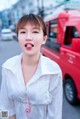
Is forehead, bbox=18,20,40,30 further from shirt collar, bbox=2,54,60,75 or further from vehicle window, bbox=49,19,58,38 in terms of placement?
vehicle window, bbox=49,19,58,38

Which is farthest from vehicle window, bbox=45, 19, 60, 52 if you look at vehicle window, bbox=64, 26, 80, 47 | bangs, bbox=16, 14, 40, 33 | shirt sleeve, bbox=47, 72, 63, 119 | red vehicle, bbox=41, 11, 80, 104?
bangs, bbox=16, 14, 40, 33

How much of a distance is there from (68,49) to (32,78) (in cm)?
238

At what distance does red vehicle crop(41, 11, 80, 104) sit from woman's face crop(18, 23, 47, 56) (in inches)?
80.5

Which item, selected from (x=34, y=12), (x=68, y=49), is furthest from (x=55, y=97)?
(x=34, y=12)

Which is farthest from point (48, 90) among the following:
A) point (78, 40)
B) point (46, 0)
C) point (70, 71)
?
point (46, 0)

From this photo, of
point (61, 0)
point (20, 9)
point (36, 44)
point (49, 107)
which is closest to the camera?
point (36, 44)

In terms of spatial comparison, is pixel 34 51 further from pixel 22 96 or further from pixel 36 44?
pixel 22 96

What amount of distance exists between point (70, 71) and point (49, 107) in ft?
7.31

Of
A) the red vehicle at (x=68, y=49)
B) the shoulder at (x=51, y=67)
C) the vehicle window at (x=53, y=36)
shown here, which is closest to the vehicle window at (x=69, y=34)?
the red vehicle at (x=68, y=49)

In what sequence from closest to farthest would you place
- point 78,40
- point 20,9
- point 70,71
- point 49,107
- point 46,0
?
point 49,107, point 78,40, point 70,71, point 46,0, point 20,9

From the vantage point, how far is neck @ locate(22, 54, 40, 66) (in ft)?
4.72

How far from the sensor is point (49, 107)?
1.52 m

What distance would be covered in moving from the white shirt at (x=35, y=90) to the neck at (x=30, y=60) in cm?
3

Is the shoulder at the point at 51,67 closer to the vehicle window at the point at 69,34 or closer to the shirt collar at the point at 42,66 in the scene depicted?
the shirt collar at the point at 42,66
